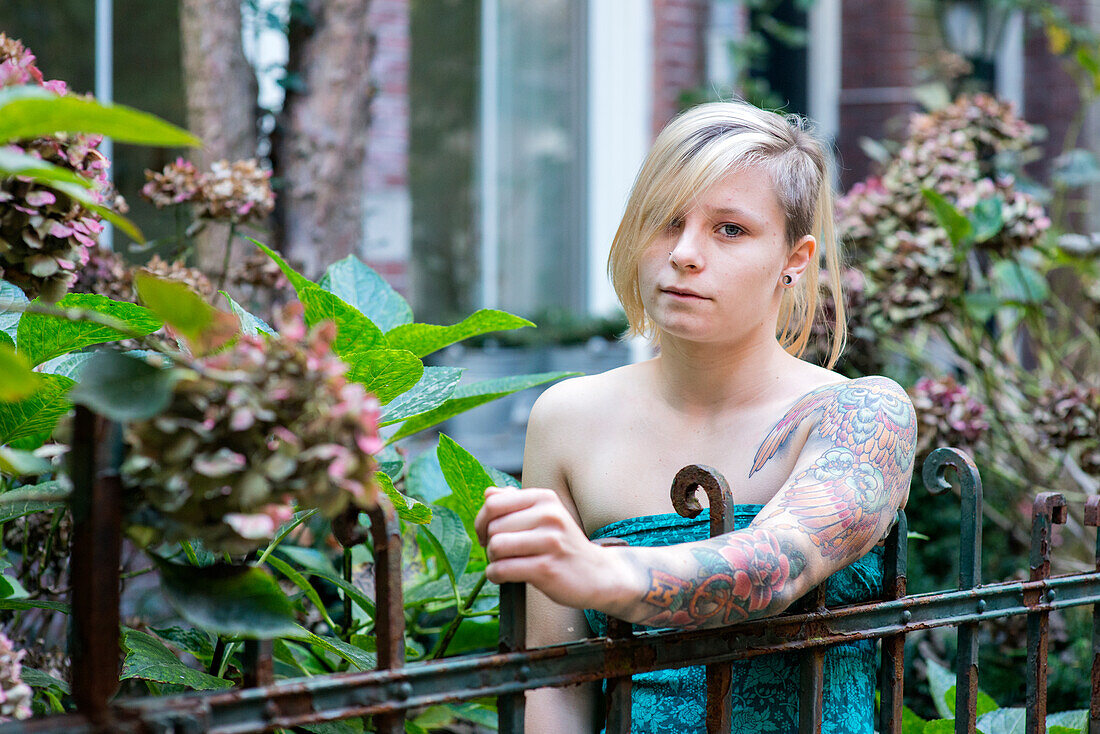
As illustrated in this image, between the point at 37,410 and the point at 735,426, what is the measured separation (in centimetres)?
86

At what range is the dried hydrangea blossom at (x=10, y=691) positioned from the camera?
815 mm

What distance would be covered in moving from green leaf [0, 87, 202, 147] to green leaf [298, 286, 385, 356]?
17.2 inches

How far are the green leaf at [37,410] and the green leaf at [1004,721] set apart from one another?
4.26 ft

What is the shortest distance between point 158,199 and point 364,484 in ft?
4.22

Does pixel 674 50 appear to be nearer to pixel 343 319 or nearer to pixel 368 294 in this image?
pixel 368 294

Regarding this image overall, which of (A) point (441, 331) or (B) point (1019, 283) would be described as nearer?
(A) point (441, 331)

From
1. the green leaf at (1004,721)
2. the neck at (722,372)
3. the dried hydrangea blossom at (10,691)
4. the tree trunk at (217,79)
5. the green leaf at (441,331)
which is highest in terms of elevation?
the tree trunk at (217,79)

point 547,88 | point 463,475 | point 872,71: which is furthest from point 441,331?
point 872,71

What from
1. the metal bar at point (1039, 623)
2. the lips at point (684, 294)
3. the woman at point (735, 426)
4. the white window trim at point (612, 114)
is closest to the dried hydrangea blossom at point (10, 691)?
the woman at point (735, 426)

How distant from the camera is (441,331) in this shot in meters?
1.36

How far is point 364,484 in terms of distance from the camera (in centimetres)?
72

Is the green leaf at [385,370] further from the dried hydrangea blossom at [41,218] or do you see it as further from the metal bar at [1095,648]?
the metal bar at [1095,648]

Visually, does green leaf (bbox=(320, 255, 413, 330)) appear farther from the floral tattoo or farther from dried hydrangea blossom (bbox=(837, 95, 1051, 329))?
dried hydrangea blossom (bbox=(837, 95, 1051, 329))

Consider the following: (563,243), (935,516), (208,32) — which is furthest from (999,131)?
(563,243)
